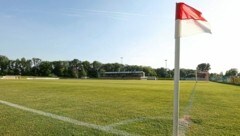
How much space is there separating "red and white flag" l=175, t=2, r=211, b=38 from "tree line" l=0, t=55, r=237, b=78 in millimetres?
132797

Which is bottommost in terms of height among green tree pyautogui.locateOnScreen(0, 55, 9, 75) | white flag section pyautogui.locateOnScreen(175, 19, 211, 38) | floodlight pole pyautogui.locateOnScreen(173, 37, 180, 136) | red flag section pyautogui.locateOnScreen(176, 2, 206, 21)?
floodlight pole pyautogui.locateOnScreen(173, 37, 180, 136)

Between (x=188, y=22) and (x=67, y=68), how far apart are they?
5780 inches

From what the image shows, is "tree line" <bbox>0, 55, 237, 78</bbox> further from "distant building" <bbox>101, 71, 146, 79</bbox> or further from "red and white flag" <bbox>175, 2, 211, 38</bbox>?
"red and white flag" <bbox>175, 2, 211, 38</bbox>

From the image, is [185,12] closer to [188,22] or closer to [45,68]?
[188,22]

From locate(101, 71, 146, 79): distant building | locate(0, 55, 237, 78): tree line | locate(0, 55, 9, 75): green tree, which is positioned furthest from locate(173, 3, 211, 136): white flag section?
locate(0, 55, 9, 75): green tree

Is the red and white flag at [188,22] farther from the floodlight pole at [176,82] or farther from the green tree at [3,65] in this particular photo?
the green tree at [3,65]

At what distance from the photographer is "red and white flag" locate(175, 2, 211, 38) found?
3.92m

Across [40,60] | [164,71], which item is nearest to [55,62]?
[40,60]

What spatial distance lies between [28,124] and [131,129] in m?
2.39

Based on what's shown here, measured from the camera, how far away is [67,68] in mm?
147625

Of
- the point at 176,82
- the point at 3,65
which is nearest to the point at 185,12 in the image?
the point at 176,82

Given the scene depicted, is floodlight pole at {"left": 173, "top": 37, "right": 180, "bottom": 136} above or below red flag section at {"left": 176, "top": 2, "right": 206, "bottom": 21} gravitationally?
below

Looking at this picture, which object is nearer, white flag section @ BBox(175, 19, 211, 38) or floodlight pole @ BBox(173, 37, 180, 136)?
floodlight pole @ BBox(173, 37, 180, 136)

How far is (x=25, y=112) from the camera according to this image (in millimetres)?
7770
